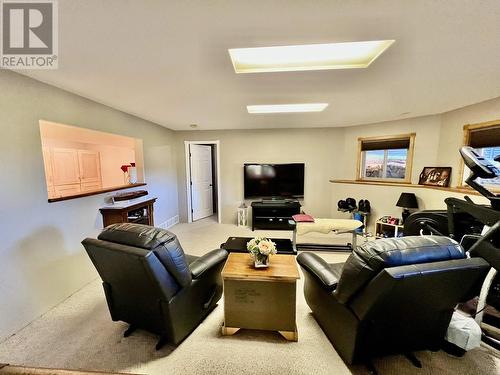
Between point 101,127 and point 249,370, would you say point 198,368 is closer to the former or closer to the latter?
point 249,370

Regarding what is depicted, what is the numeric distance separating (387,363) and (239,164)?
4.16 m

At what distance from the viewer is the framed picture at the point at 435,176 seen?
3.29m

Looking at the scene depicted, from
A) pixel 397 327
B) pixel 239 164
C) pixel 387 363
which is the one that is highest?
pixel 239 164

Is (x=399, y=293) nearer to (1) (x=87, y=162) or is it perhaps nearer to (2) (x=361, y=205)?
(2) (x=361, y=205)

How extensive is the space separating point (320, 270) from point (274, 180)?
3264 millimetres

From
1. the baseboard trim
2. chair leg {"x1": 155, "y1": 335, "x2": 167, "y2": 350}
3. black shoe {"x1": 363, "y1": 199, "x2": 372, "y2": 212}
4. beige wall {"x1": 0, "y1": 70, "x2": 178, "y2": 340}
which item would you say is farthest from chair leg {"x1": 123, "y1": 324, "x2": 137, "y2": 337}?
black shoe {"x1": 363, "y1": 199, "x2": 372, "y2": 212}

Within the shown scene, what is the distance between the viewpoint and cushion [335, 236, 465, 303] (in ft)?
3.77

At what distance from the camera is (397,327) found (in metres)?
1.32

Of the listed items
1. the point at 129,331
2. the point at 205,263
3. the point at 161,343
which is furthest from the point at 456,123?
the point at 129,331

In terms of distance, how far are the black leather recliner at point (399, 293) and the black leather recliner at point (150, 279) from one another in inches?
42.8

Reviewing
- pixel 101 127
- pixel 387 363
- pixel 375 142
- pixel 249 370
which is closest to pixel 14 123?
pixel 101 127

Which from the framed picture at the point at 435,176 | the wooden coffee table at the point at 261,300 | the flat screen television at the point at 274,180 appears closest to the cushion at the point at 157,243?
the wooden coffee table at the point at 261,300

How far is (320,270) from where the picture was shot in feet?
5.40

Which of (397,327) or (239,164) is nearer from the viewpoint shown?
(397,327)
